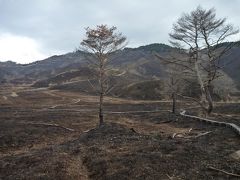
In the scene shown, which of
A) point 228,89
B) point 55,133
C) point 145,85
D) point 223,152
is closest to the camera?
point 223,152

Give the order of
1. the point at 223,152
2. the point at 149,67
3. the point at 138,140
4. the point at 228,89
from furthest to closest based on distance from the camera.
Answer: the point at 149,67, the point at 228,89, the point at 138,140, the point at 223,152

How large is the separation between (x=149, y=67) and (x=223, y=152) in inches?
6138

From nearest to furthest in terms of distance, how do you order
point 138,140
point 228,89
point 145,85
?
point 138,140 → point 228,89 → point 145,85

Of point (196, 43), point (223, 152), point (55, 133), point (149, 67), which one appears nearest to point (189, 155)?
point (223, 152)

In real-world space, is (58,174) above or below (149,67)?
below

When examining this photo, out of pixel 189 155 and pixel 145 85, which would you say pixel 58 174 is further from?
pixel 145 85

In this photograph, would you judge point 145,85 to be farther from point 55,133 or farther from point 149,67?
point 149,67

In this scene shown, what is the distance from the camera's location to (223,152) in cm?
1392

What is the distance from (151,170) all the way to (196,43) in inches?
824

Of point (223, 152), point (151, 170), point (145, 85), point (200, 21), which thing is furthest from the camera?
point (145, 85)

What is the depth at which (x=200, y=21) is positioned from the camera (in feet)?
98.7

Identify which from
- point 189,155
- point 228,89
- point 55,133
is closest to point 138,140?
point 189,155

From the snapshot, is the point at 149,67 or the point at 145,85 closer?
the point at 145,85

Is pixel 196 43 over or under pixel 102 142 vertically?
over
